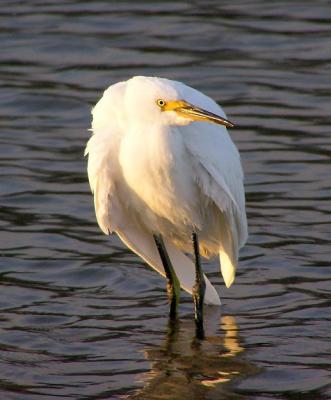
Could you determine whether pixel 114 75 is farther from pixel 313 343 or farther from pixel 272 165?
pixel 313 343

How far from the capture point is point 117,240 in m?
10.6

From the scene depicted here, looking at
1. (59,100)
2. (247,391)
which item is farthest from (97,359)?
(59,100)

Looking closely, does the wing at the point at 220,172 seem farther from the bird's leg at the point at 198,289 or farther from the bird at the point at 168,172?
the bird's leg at the point at 198,289

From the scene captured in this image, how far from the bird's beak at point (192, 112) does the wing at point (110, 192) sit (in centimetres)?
45

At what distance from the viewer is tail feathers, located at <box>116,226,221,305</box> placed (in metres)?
8.94

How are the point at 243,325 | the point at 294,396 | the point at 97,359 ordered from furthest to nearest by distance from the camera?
the point at 243,325 < the point at 97,359 < the point at 294,396

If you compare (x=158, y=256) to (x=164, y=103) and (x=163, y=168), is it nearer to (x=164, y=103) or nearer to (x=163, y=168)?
(x=163, y=168)

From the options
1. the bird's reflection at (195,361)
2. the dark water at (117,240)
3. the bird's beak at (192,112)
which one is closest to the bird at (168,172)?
the bird's beak at (192,112)

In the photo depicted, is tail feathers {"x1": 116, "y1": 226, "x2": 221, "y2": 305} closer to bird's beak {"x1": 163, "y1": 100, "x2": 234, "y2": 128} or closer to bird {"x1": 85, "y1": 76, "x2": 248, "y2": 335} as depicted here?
bird {"x1": 85, "y1": 76, "x2": 248, "y2": 335}

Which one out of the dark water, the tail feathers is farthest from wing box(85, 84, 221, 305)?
the dark water

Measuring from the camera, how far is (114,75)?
14.1m

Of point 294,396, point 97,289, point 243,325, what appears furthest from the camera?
point 97,289

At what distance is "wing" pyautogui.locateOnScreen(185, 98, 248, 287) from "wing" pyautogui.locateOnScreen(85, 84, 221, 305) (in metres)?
0.46

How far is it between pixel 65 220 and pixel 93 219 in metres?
0.22
